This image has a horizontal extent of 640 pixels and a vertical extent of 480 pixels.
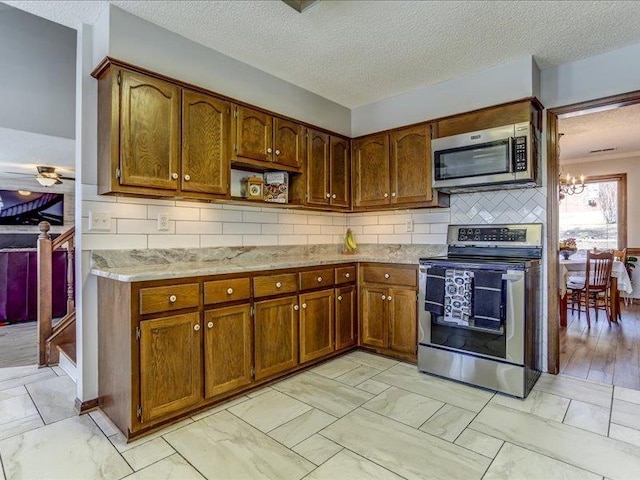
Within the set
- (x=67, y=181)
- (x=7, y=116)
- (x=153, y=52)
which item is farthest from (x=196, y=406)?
(x=67, y=181)

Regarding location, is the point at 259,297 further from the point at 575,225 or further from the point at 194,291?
the point at 575,225

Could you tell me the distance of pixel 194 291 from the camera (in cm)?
214

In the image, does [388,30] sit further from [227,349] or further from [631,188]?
[631,188]

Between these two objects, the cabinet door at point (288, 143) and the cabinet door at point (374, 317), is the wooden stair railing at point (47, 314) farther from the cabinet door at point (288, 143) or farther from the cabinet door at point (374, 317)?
the cabinet door at point (374, 317)

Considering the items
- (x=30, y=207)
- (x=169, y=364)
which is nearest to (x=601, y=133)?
(x=169, y=364)

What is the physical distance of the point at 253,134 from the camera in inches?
110

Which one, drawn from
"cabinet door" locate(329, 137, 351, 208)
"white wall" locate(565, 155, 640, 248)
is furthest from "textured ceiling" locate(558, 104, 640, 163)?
"cabinet door" locate(329, 137, 351, 208)

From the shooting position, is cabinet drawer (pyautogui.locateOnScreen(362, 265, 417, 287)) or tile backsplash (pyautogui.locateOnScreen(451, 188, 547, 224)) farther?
cabinet drawer (pyautogui.locateOnScreen(362, 265, 417, 287))

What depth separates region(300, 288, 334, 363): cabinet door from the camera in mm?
2846

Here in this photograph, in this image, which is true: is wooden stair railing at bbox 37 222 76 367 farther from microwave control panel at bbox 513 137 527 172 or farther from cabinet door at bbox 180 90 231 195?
microwave control panel at bbox 513 137 527 172

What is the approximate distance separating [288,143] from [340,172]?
717mm

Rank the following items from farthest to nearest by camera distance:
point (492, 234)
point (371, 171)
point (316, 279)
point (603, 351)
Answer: point (371, 171), point (603, 351), point (492, 234), point (316, 279)

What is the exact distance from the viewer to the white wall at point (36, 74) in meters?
3.45

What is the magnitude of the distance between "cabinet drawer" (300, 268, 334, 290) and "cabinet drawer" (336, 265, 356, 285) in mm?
90
